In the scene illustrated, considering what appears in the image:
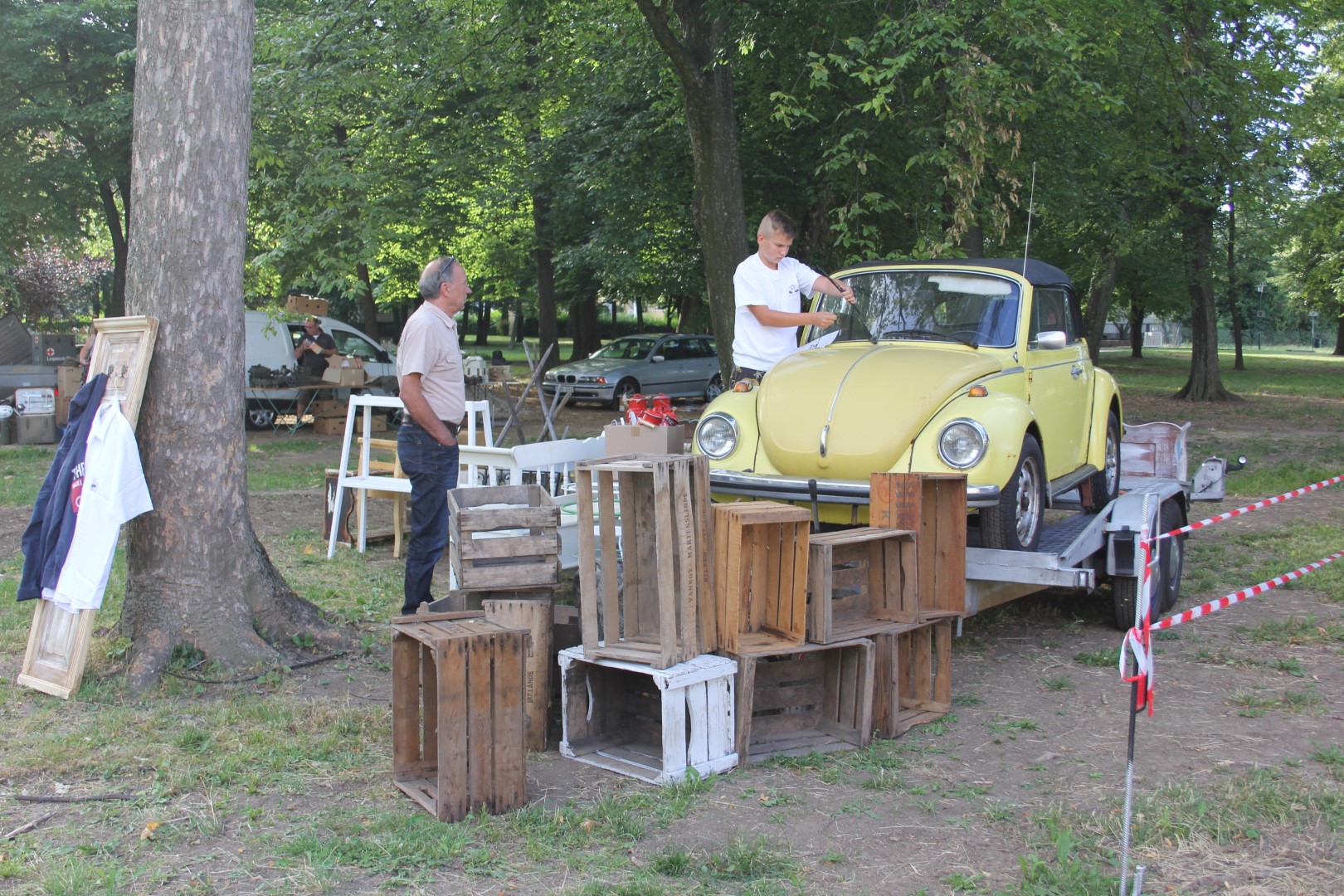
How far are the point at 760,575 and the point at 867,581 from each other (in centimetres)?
73

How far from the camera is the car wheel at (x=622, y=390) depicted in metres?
23.1

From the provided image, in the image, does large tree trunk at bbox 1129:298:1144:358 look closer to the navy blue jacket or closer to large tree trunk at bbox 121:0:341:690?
large tree trunk at bbox 121:0:341:690

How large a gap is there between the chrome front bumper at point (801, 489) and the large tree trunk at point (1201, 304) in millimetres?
19822

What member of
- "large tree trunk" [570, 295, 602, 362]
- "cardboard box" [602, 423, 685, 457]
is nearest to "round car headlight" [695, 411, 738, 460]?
"cardboard box" [602, 423, 685, 457]

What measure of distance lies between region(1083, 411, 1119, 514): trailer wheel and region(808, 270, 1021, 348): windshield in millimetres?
1711

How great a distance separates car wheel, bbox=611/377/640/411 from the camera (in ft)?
75.9

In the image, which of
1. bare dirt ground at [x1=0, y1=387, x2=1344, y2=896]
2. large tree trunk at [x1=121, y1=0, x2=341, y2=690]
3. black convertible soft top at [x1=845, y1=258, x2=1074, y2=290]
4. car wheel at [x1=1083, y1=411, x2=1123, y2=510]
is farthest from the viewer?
car wheel at [x1=1083, y1=411, x2=1123, y2=510]

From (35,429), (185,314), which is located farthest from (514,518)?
(35,429)

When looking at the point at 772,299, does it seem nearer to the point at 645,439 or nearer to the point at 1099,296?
the point at 645,439

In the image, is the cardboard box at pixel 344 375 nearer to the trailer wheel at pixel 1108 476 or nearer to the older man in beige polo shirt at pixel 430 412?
the older man in beige polo shirt at pixel 430 412

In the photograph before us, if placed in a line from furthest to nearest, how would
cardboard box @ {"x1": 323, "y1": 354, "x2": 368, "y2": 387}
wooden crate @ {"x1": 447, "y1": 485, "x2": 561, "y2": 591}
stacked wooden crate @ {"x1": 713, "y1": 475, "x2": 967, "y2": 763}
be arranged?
cardboard box @ {"x1": 323, "y1": 354, "x2": 368, "y2": 387}, wooden crate @ {"x1": 447, "y1": 485, "x2": 561, "y2": 591}, stacked wooden crate @ {"x1": 713, "y1": 475, "x2": 967, "y2": 763}

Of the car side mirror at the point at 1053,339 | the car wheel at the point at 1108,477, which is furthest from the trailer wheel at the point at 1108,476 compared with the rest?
the car side mirror at the point at 1053,339

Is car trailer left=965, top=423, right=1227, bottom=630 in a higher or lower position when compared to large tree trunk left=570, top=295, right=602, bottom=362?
lower

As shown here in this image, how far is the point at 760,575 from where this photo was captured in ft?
16.1
